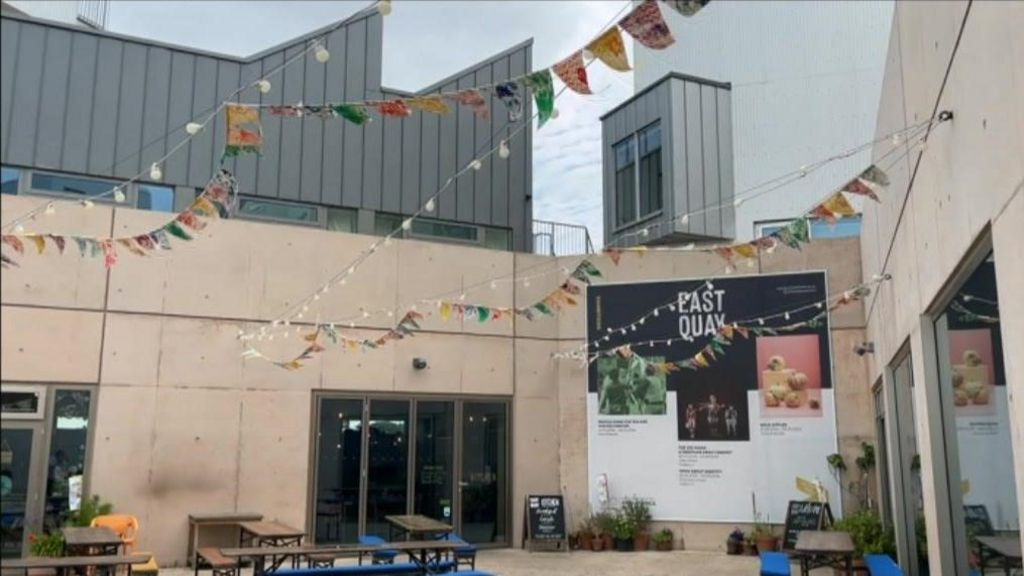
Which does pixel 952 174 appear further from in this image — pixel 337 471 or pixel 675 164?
pixel 675 164

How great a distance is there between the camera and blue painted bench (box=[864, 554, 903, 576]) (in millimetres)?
7598

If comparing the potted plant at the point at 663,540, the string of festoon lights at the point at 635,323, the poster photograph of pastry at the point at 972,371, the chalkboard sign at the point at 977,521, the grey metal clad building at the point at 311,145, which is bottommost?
the potted plant at the point at 663,540

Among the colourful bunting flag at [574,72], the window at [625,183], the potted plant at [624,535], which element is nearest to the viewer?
the colourful bunting flag at [574,72]

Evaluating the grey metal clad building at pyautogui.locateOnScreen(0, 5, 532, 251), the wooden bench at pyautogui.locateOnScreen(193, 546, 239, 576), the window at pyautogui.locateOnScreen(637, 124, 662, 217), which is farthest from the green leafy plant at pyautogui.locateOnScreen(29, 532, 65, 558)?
the window at pyautogui.locateOnScreen(637, 124, 662, 217)

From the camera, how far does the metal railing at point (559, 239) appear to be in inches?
549

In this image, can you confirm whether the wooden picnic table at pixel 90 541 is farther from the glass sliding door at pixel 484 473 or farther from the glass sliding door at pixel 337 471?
the glass sliding door at pixel 484 473

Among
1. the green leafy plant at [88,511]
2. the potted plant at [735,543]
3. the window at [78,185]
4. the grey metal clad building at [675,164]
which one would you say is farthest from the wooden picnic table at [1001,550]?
the window at [78,185]

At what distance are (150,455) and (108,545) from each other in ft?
8.71

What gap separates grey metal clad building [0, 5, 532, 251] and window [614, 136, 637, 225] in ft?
7.74

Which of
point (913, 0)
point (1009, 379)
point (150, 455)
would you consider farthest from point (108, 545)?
point (913, 0)

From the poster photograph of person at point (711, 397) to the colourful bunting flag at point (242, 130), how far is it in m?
8.27

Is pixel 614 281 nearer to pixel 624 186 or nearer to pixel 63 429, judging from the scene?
pixel 624 186

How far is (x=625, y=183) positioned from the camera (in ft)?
50.1

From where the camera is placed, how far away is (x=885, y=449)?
387 inches
